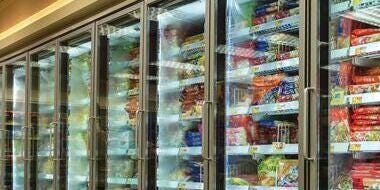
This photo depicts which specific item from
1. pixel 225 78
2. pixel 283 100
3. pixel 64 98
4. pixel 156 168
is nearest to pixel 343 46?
pixel 283 100

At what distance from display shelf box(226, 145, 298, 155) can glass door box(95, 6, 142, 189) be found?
1.26 meters

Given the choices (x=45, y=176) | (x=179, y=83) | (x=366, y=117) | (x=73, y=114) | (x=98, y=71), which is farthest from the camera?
(x=45, y=176)

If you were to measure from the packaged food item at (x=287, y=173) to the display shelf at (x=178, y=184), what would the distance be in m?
0.58

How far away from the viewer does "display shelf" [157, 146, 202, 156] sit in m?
3.29

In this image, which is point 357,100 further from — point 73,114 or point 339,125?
point 73,114

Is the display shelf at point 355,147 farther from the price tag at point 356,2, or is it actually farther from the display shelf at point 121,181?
the display shelf at point 121,181

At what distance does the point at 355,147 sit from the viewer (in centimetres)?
237

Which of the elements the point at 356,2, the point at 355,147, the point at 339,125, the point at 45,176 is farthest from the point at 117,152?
the point at 356,2

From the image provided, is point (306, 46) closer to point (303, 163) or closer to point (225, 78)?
point (303, 163)

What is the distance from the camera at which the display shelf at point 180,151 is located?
3287 mm

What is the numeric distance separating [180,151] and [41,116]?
2.41 m

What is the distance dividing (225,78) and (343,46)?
2.37ft

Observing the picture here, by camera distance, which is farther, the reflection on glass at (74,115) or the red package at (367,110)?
the reflection on glass at (74,115)

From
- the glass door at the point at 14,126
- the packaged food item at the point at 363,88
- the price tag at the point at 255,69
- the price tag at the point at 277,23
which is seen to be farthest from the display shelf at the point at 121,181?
the glass door at the point at 14,126
